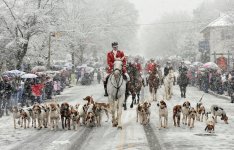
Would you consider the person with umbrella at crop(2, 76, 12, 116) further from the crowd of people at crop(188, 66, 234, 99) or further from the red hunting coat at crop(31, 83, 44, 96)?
the crowd of people at crop(188, 66, 234, 99)

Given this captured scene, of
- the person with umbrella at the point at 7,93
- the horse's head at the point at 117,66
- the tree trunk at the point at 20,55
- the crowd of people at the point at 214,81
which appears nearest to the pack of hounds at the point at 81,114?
the horse's head at the point at 117,66

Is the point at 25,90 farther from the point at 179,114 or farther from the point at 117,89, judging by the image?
the point at 179,114

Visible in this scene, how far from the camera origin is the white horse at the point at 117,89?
17.3 m

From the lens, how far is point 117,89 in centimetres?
1777

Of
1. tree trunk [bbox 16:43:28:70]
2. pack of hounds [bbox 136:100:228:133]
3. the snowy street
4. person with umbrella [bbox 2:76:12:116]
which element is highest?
tree trunk [bbox 16:43:28:70]

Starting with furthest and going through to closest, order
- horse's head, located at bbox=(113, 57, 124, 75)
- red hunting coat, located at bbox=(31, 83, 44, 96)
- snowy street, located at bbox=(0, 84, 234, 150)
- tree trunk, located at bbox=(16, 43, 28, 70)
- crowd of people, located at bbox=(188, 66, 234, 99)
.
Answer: crowd of people, located at bbox=(188, 66, 234, 99)
tree trunk, located at bbox=(16, 43, 28, 70)
red hunting coat, located at bbox=(31, 83, 44, 96)
horse's head, located at bbox=(113, 57, 124, 75)
snowy street, located at bbox=(0, 84, 234, 150)

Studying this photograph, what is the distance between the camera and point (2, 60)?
36.4 meters

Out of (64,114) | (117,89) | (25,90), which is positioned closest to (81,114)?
(64,114)

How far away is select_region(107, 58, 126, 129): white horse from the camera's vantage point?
17.3 metres

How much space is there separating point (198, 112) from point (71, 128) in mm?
5255

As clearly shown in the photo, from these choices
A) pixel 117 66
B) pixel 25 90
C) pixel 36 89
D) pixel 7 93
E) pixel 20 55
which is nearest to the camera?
pixel 117 66

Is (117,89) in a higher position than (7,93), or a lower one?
higher

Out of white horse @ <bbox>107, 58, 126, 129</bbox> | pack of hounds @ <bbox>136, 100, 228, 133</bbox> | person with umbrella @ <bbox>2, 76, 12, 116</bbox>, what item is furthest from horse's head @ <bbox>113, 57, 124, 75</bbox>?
person with umbrella @ <bbox>2, 76, 12, 116</bbox>

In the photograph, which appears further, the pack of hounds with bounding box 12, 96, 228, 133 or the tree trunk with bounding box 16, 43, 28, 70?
the tree trunk with bounding box 16, 43, 28, 70
